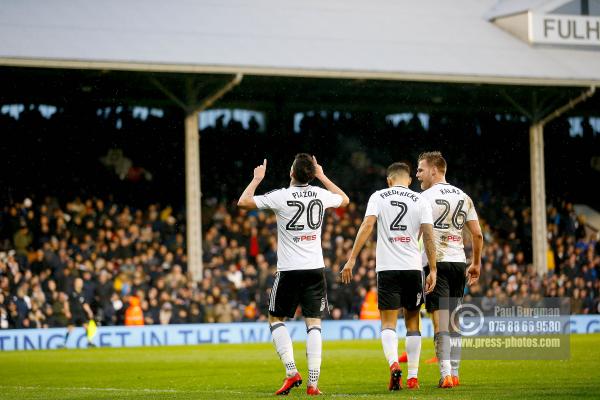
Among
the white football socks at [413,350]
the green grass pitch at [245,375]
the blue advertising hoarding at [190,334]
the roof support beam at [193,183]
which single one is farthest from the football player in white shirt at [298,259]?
the roof support beam at [193,183]

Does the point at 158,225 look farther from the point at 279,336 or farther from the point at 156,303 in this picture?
the point at 279,336

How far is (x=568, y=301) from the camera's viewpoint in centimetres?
2942

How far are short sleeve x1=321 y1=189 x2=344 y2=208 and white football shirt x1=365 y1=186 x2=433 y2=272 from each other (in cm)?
36

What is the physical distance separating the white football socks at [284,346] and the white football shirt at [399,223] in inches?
45.0

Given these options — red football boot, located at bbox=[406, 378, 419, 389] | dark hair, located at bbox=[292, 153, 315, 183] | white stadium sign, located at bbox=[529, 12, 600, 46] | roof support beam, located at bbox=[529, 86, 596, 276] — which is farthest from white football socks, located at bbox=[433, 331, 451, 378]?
white stadium sign, located at bbox=[529, 12, 600, 46]

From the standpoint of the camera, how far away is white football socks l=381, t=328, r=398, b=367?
11.2 metres

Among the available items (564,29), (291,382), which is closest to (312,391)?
(291,382)

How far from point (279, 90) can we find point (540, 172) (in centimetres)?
753

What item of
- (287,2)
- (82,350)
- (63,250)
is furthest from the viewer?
(287,2)

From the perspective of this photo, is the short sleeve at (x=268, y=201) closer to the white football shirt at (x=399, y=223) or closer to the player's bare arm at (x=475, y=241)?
the white football shirt at (x=399, y=223)

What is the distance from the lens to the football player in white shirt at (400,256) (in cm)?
1127

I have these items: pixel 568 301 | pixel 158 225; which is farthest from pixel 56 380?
pixel 568 301

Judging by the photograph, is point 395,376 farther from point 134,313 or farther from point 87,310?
point 134,313

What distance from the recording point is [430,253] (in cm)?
1119
